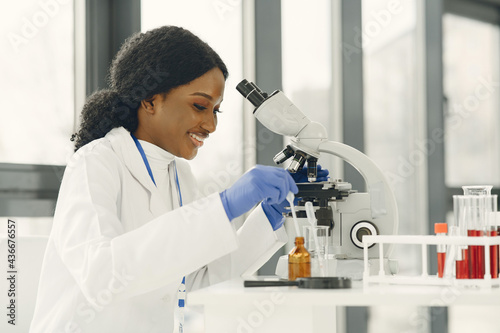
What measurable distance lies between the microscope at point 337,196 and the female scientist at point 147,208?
0.16 m

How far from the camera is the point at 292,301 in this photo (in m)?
1.23

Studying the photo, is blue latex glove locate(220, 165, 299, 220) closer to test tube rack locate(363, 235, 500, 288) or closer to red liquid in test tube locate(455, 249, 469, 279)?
test tube rack locate(363, 235, 500, 288)

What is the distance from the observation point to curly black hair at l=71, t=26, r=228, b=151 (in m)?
1.83

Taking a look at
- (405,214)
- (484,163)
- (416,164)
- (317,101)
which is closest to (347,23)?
(317,101)

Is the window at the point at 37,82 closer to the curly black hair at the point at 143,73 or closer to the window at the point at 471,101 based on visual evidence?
the curly black hair at the point at 143,73

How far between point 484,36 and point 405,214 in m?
1.41

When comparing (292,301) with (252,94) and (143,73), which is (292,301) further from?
(143,73)

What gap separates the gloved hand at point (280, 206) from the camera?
179cm

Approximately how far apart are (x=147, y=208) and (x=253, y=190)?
474 mm

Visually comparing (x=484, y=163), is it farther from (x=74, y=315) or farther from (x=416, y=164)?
(x=74, y=315)

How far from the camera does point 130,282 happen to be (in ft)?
4.68

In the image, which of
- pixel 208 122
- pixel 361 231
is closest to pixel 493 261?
pixel 361 231

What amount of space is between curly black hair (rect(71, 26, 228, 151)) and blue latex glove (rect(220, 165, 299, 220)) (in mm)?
521

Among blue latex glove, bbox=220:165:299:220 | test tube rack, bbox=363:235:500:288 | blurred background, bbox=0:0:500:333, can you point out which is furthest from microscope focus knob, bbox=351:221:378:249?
blurred background, bbox=0:0:500:333
